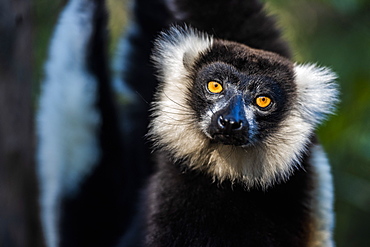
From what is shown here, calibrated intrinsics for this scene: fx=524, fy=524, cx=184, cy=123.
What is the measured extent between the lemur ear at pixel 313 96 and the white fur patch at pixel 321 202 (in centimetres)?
32

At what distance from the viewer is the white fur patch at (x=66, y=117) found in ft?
12.6

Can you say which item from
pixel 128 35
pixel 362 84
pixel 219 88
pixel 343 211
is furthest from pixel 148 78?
pixel 343 211

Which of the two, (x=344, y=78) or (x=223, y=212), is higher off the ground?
(x=344, y=78)

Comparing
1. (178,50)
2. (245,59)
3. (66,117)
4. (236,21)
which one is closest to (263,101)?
(245,59)

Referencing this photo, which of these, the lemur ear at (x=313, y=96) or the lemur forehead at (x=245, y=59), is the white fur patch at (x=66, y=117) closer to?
the lemur forehead at (x=245, y=59)

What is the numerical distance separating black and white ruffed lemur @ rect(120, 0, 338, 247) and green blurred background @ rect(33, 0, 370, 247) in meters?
1.63

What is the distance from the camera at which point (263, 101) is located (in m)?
3.24

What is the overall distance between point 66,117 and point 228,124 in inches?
60.6

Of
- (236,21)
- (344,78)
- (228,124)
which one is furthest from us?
(344,78)

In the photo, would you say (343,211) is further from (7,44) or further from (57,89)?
(7,44)

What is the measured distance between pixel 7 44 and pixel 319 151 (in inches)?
90.0

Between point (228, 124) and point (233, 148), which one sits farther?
point (233, 148)

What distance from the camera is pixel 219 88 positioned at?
3.26m

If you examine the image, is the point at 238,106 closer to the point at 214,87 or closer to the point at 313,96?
the point at 214,87
